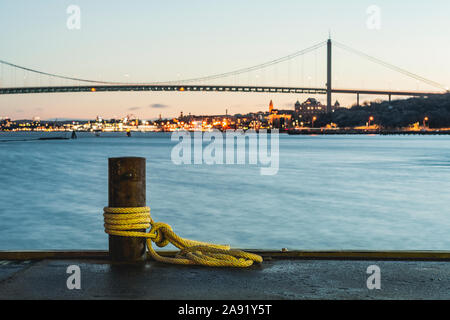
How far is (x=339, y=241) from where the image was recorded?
43.6 feet

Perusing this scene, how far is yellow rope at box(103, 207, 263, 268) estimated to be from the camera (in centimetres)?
515

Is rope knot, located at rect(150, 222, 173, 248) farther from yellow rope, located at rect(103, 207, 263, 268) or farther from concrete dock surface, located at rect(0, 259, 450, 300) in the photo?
concrete dock surface, located at rect(0, 259, 450, 300)

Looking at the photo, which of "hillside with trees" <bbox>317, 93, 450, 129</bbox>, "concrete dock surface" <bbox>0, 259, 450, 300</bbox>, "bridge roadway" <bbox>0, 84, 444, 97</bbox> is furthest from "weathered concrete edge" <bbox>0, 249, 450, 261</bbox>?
"hillside with trees" <bbox>317, 93, 450, 129</bbox>

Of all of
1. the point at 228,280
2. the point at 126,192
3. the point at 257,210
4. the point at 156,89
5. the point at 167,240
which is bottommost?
the point at 257,210

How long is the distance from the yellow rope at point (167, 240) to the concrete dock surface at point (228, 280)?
0.08 m

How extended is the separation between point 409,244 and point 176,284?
959 cm

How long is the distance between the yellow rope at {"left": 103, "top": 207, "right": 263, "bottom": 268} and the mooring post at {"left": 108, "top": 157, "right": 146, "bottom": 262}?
0.24 ft

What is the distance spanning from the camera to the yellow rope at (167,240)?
515cm

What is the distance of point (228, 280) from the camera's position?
4711 mm

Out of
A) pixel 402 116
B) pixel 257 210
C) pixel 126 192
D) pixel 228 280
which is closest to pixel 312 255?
pixel 228 280

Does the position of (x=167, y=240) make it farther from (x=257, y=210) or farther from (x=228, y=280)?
(x=257, y=210)

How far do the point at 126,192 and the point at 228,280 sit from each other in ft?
3.96

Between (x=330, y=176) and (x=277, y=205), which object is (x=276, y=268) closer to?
(x=277, y=205)
